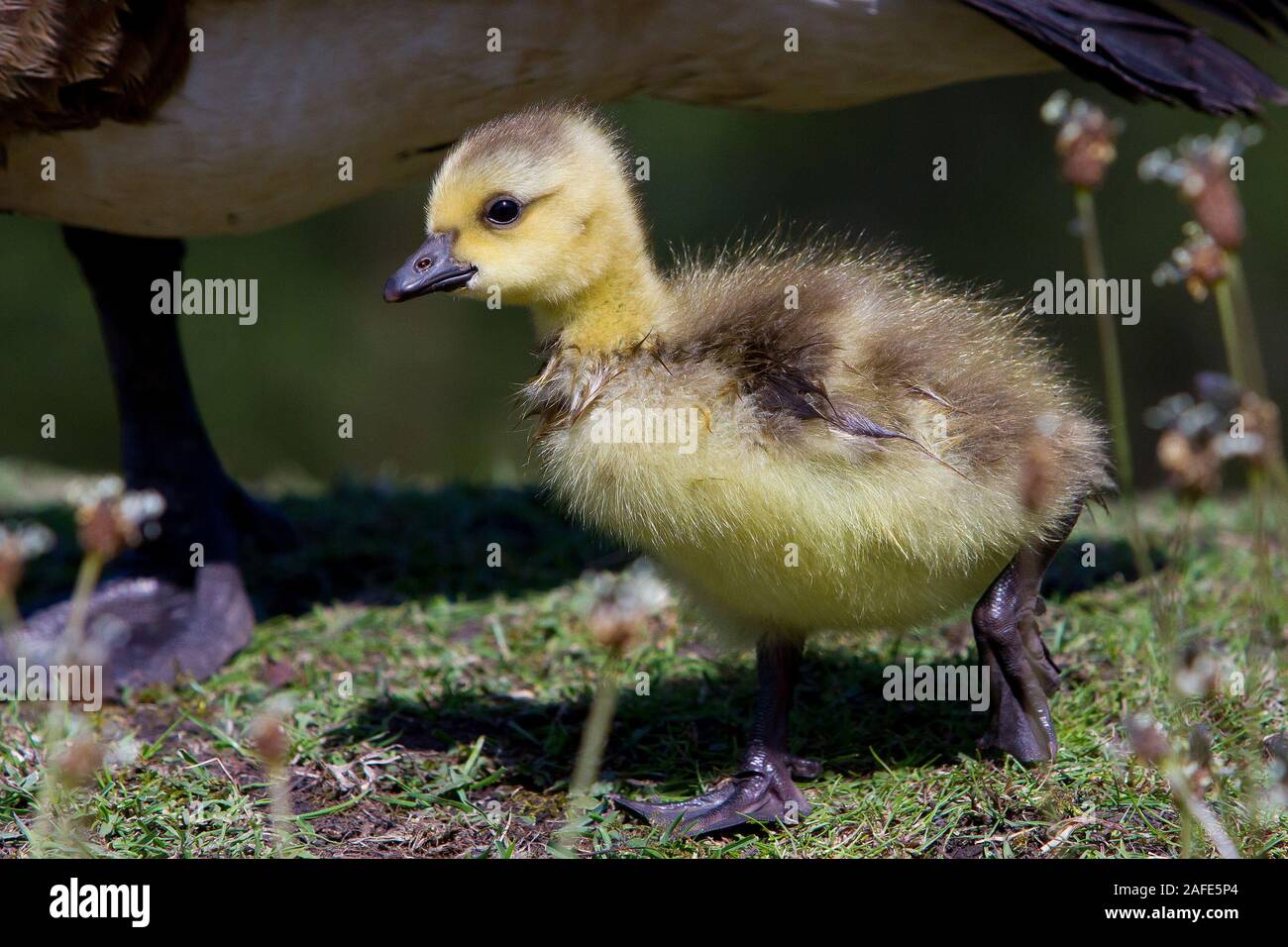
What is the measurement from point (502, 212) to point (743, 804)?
3.31ft

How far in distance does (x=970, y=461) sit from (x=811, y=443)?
0.27m

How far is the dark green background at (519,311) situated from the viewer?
750cm

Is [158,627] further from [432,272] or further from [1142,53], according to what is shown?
[1142,53]

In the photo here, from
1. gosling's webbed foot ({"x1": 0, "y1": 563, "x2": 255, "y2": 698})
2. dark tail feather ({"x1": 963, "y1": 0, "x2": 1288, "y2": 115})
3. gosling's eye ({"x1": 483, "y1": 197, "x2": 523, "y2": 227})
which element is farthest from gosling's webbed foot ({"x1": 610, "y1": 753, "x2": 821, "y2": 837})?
dark tail feather ({"x1": 963, "y1": 0, "x2": 1288, "y2": 115})

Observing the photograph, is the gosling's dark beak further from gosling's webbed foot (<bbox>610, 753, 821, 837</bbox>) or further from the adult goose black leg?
the adult goose black leg

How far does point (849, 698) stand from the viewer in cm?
281

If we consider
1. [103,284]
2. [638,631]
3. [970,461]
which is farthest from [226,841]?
[103,284]

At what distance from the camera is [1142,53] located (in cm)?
279

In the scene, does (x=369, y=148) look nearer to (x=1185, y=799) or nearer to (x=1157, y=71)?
(x=1157, y=71)

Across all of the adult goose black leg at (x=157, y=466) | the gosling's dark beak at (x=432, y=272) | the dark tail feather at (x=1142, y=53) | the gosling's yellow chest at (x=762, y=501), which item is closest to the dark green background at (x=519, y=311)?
the adult goose black leg at (x=157, y=466)

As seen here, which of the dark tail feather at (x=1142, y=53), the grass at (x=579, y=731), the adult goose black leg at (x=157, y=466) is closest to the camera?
the grass at (x=579, y=731)

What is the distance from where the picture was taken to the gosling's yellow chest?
2.17 m

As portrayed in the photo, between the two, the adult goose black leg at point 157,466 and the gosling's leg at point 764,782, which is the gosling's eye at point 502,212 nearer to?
the gosling's leg at point 764,782

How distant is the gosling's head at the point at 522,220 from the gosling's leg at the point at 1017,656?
31.6 inches
